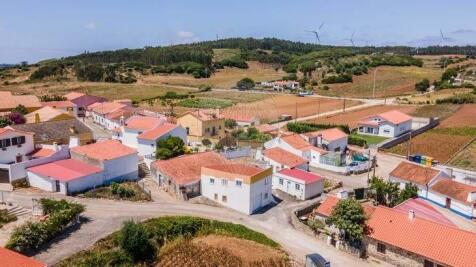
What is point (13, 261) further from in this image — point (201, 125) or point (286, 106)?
point (286, 106)

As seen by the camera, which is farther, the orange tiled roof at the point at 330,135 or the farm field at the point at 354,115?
the farm field at the point at 354,115

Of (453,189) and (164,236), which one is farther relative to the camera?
(453,189)

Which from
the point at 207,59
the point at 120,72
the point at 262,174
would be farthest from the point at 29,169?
the point at 207,59

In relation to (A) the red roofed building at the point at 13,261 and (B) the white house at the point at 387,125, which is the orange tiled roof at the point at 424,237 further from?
(B) the white house at the point at 387,125

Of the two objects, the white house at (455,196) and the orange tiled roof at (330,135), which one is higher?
the orange tiled roof at (330,135)

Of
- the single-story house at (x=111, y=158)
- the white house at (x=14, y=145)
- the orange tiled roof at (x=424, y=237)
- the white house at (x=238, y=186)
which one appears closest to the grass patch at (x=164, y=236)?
the white house at (x=238, y=186)

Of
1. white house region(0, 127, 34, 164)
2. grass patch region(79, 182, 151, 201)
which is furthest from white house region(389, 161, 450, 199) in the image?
white house region(0, 127, 34, 164)

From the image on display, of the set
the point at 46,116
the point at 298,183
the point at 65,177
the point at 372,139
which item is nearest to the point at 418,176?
the point at 298,183
